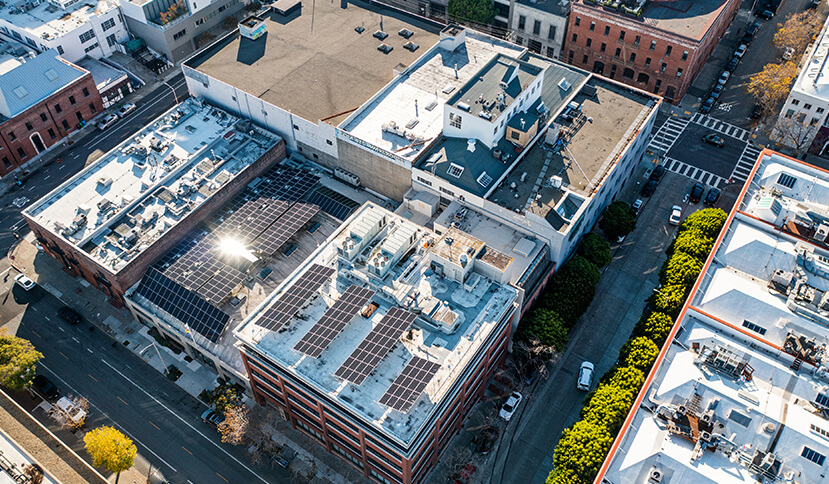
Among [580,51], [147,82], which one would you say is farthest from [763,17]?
[147,82]

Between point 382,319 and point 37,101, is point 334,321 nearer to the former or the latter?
point 382,319

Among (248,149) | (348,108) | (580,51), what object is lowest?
(248,149)

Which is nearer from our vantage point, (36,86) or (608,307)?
(608,307)

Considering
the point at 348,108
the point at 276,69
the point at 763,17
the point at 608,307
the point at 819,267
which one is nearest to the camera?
the point at 819,267

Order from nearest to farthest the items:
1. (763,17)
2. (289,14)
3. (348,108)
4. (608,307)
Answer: (608,307)
(348,108)
(289,14)
(763,17)

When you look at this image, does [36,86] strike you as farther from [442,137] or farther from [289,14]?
[442,137]

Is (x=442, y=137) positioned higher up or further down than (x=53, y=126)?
higher up
